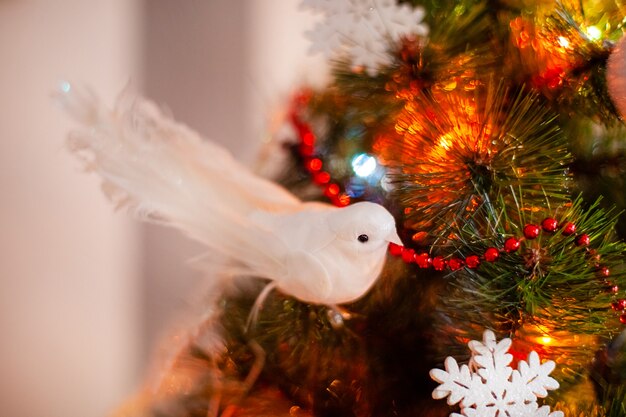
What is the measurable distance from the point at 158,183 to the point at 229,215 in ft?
0.19

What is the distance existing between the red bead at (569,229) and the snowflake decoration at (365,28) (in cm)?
20

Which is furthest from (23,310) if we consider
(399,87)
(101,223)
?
(399,87)

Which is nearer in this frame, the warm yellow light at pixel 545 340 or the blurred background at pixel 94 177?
the warm yellow light at pixel 545 340

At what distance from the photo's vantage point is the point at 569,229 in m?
0.40

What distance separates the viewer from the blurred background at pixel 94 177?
0.61 meters

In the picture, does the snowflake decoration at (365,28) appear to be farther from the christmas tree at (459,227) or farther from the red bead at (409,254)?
the red bead at (409,254)

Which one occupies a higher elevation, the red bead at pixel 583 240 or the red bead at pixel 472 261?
the red bead at pixel 583 240

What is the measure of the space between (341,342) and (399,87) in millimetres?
230

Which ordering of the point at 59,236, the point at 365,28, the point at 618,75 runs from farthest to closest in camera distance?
the point at 59,236 < the point at 365,28 < the point at 618,75

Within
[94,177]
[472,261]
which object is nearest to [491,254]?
[472,261]

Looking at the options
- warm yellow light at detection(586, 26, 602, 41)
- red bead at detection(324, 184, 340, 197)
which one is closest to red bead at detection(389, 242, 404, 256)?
red bead at detection(324, 184, 340, 197)

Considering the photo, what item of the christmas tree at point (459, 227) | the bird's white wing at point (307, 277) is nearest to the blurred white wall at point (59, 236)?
the christmas tree at point (459, 227)

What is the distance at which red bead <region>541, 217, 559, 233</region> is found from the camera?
39 centimetres

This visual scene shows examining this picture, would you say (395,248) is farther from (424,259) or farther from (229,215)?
(229,215)
